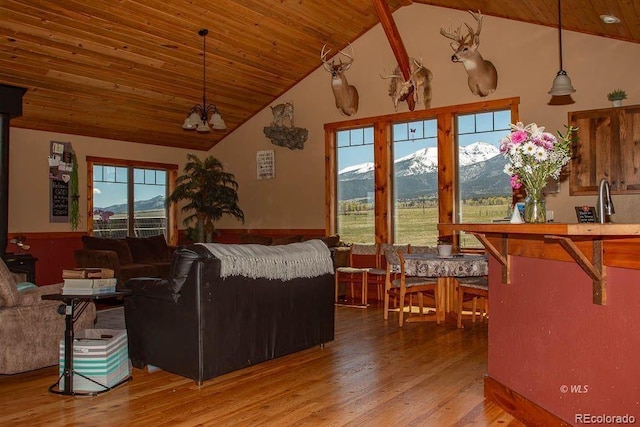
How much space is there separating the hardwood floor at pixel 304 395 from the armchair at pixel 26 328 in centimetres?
14

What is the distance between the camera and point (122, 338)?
3945 millimetres

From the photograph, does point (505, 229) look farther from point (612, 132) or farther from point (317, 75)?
point (317, 75)

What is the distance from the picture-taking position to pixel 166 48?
6875 mm

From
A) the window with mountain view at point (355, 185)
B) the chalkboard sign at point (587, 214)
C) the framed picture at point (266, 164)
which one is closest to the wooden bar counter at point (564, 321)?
the chalkboard sign at point (587, 214)

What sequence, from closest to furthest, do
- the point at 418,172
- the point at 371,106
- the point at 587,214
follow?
the point at 587,214 < the point at 418,172 < the point at 371,106

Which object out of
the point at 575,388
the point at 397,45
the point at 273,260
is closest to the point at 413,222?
the point at 397,45

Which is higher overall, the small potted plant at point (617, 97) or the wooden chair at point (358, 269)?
the small potted plant at point (617, 97)

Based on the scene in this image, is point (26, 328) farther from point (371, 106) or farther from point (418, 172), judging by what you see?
point (371, 106)

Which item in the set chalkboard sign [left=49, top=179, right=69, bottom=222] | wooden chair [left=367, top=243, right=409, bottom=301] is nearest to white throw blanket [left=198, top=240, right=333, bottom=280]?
wooden chair [left=367, top=243, right=409, bottom=301]

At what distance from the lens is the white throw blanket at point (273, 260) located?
12.8 ft

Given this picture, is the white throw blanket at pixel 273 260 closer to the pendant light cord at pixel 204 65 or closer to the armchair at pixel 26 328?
the armchair at pixel 26 328

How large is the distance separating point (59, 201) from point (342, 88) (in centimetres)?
433

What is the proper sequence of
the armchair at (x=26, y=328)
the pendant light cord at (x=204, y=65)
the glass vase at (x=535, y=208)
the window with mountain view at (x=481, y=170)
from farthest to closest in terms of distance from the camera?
the window with mountain view at (x=481, y=170), the pendant light cord at (x=204, y=65), the armchair at (x=26, y=328), the glass vase at (x=535, y=208)

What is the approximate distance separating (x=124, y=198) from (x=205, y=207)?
51.8 inches
